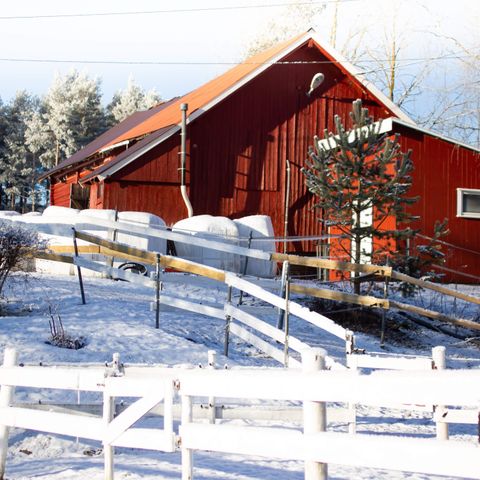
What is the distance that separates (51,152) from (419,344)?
53.7 meters

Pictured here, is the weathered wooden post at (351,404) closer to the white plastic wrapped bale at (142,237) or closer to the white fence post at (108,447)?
the white fence post at (108,447)

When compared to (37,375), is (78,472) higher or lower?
lower

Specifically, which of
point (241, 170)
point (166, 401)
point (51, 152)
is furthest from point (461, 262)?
point (51, 152)

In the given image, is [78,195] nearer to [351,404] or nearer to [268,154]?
[268,154]

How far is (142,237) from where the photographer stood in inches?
675

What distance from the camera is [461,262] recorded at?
21875 millimetres

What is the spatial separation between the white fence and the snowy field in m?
0.75

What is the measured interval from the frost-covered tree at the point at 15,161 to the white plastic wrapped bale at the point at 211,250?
44.6 metres

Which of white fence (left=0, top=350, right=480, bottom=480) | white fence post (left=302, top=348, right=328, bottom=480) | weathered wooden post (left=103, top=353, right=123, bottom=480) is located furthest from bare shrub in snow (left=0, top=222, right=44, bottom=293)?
white fence post (left=302, top=348, right=328, bottom=480)

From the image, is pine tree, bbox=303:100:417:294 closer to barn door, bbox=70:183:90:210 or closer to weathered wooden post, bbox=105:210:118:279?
weathered wooden post, bbox=105:210:118:279

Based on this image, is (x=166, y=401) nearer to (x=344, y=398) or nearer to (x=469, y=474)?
(x=344, y=398)

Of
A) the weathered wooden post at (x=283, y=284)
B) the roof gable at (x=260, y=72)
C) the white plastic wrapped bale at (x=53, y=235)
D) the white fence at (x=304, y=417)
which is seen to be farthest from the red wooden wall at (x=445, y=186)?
the white fence at (x=304, y=417)

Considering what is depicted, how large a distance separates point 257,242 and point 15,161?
48882mm

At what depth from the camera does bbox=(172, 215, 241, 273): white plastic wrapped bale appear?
Result: 18359 millimetres
